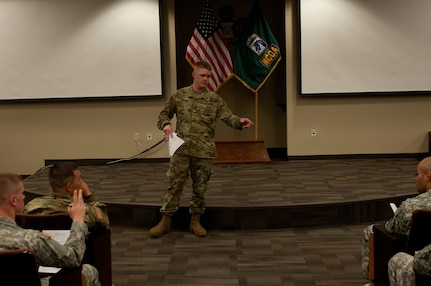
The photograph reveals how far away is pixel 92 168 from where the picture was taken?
22.8 ft

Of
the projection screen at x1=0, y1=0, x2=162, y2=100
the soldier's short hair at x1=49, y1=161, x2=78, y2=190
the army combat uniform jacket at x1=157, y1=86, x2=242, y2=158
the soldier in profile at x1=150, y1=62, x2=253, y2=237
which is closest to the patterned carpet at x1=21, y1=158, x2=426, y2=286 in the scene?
the soldier in profile at x1=150, y1=62, x2=253, y2=237

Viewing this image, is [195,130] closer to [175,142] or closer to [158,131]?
[175,142]

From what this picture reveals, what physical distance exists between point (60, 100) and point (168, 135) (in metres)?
3.52

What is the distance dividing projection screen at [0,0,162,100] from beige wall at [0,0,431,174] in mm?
179

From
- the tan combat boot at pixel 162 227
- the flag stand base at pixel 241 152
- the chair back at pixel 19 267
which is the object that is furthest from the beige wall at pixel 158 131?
the chair back at pixel 19 267

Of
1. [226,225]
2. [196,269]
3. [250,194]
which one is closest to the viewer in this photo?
[196,269]

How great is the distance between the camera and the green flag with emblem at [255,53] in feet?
22.8

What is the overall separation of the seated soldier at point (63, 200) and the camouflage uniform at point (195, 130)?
147 centimetres

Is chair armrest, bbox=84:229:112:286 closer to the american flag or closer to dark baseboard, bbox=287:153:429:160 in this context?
the american flag

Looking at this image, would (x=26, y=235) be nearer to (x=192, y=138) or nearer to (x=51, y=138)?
(x=192, y=138)

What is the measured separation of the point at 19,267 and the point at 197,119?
8.43 feet

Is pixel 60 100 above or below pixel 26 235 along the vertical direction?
above

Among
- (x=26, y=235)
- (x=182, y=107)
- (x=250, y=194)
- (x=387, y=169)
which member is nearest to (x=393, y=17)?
(x=387, y=169)

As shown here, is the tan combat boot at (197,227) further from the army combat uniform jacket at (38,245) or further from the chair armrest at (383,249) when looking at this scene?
the army combat uniform jacket at (38,245)
